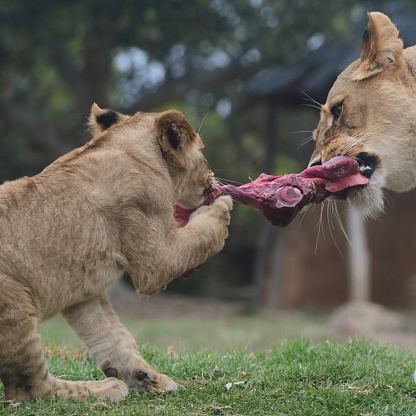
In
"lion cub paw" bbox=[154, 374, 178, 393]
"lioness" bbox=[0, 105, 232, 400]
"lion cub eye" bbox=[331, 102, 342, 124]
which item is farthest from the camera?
"lion cub eye" bbox=[331, 102, 342, 124]

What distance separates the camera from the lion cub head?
4.61 meters

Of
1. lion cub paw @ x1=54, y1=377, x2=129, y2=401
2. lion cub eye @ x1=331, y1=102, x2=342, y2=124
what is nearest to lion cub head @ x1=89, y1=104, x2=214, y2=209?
lion cub paw @ x1=54, y1=377, x2=129, y2=401

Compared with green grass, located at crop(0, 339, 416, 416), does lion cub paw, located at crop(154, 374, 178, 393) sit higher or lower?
higher

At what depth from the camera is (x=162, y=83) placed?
53.1 feet

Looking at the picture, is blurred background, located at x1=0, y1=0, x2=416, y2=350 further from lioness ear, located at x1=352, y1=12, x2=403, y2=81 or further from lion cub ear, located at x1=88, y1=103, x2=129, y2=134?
lion cub ear, located at x1=88, y1=103, x2=129, y2=134

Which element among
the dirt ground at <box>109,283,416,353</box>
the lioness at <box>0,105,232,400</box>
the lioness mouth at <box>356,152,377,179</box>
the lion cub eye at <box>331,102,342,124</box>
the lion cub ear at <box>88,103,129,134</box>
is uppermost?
the lion cub eye at <box>331,102,342,124</box>

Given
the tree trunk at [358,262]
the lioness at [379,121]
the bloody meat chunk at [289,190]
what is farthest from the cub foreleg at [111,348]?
the tree trunk at [358,262]

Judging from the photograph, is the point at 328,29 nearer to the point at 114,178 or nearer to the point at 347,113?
the point at 347,113

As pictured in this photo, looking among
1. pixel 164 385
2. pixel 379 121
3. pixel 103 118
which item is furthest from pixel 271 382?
pixel 379 121

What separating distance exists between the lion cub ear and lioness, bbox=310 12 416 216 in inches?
51.5

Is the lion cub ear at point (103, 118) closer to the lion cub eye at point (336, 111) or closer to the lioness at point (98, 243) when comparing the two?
the lioness at point (98, 243)

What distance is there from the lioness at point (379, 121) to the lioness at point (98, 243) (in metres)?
1.08

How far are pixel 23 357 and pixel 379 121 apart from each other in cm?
256

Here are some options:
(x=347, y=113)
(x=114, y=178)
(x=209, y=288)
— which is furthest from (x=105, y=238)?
(x=209, y=288)
